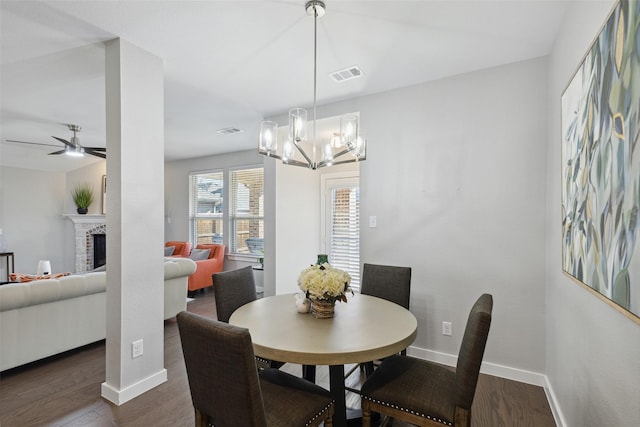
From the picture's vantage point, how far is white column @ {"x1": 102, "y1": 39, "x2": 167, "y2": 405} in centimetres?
229

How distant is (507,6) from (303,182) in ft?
10.1

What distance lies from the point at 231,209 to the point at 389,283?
4636 mm

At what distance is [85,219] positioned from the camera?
6.89 metres

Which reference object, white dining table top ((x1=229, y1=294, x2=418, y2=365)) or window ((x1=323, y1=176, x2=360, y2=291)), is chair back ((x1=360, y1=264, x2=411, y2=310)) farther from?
window ((x1=323, y1=176, x2=360, y2=291))

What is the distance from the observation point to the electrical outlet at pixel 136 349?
93.0 inches

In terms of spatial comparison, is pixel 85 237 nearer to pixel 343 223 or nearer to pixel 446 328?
pixel 343 223

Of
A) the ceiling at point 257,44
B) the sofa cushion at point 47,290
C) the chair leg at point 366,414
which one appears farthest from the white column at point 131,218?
the chair leg at point 366,414

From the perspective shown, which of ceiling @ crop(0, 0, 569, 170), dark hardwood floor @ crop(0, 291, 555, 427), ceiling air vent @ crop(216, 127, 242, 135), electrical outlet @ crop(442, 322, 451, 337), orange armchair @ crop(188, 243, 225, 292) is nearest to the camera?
ceiling @ crop(0, 0, 569, 170)

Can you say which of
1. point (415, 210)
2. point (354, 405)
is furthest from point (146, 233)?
point (415, 210)

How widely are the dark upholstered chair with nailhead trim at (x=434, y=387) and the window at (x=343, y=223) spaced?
2.90m

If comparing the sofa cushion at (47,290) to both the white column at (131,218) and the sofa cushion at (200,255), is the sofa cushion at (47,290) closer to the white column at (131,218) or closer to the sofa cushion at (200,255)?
the white column at (131,218)

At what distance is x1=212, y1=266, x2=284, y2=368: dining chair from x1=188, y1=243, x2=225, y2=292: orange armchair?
306 centimetres

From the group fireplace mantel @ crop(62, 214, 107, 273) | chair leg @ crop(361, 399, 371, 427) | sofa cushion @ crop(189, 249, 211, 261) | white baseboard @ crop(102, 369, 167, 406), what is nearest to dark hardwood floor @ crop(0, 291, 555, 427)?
white baseboard @ crop(102, 369, 167, 406)

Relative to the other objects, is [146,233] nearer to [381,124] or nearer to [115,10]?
[115,10]
